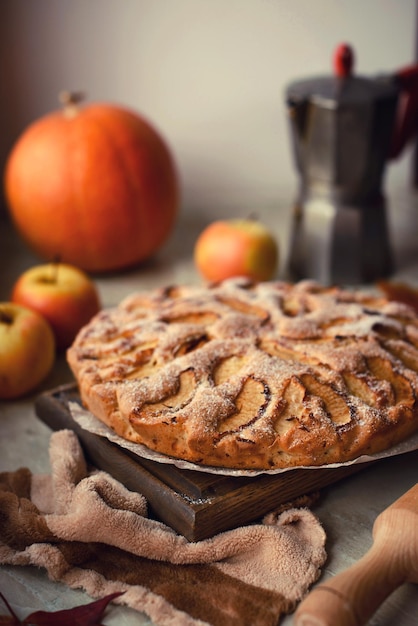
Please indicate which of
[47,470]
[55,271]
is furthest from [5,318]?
[47,470]

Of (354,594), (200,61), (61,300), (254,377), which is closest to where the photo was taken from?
(354,594)

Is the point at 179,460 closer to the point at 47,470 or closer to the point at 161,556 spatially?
the point at 161,556

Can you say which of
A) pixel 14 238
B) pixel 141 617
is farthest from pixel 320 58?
pixel 141 617

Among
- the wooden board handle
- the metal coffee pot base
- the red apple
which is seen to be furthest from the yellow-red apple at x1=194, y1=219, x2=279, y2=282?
the wooden board handle

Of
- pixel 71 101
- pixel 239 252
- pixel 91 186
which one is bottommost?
pixel 239 252

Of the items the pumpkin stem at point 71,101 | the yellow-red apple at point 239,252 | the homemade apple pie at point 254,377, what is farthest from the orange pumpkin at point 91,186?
the homemade apple pie at point 254,377

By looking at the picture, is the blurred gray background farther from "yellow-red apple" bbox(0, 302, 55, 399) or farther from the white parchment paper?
the white parchment paper

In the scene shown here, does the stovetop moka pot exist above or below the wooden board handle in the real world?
above
